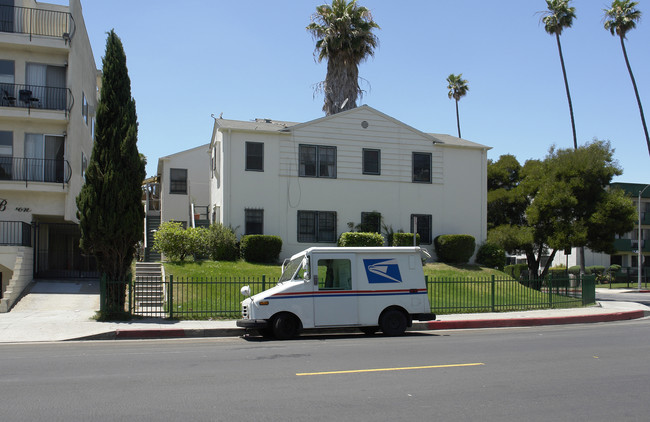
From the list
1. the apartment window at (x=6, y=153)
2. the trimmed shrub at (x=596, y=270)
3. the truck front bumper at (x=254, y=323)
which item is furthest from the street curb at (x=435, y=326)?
the trimmed shrub at (x=596, y=270)

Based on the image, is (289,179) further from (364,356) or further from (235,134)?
(364,356)

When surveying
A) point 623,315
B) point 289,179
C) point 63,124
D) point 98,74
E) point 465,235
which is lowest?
point 623,315

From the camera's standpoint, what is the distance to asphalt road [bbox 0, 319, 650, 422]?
6.59 metres

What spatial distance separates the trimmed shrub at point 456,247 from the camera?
27906 millimetres

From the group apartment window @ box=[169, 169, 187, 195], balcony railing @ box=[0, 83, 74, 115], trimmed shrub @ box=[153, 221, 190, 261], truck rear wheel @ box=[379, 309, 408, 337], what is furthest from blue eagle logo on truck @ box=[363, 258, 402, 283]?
apartment window @ box=[169, 169, 187, 195]

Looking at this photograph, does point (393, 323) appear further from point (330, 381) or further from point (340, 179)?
point (340, 179)

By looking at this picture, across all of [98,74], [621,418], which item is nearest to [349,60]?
[98,74]

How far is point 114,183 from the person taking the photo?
16.1 meters

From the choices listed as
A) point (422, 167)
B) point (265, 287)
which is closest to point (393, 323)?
point (265, 287)

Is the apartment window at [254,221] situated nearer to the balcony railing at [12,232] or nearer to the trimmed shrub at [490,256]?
the balcony railing at [12,232]

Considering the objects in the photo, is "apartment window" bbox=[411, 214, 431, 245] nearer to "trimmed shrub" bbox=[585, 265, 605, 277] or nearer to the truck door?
the truck door

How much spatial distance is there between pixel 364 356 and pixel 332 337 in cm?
384

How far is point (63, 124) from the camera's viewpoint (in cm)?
2328

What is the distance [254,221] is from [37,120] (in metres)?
9.72
